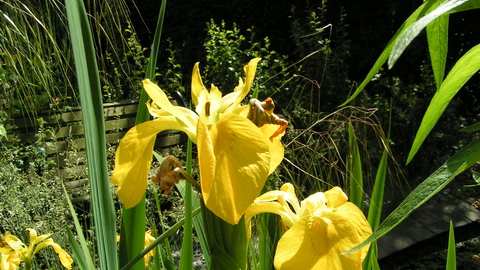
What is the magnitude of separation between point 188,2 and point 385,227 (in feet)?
17.4

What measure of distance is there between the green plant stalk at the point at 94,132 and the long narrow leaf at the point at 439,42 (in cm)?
33

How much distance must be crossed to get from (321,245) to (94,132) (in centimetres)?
27

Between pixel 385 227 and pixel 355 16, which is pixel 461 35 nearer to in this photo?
pixel 355 16

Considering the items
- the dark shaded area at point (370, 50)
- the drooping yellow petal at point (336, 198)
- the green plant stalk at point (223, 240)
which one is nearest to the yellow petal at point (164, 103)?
the green plant stalk at point (223, 240)

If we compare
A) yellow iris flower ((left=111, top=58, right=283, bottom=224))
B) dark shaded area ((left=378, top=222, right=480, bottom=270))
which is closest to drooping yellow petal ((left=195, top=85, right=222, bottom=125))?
yellow iris flower ((left=111, top=58, right=283, bottom=224))

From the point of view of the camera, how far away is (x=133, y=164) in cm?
48

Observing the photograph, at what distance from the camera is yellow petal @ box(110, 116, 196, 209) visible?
0.47 metres

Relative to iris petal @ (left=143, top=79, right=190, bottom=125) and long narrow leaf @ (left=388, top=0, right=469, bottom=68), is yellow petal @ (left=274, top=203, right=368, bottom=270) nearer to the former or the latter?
iris petal @ (left=143, top=79, right=190, bottom=125)

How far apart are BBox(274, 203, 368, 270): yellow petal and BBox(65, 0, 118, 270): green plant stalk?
0.62 ft

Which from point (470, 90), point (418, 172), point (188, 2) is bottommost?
point (418, 172)

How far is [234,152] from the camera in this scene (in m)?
0.43

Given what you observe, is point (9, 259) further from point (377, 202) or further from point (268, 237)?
point (377, 202)

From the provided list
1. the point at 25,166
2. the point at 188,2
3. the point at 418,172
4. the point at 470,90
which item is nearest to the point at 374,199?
the point at 25,166

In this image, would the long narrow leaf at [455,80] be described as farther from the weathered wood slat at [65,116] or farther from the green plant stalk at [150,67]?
the weathered wood slat at [65,116]
